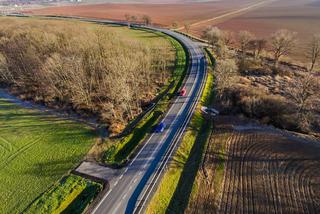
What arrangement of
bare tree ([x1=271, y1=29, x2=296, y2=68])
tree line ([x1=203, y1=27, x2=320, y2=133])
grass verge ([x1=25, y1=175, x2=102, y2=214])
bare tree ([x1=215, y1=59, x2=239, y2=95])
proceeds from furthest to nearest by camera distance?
bare tree ([x1=271, y1=29, x2=296, y2=68]) < bare tree ([x1=215, y1=59, x2=239, y2=95]) < tree line ([x1=203, y1=27, x2=320, y2=133]) < grass verge ([x1=25, y1=175, x2=102, y2=214])

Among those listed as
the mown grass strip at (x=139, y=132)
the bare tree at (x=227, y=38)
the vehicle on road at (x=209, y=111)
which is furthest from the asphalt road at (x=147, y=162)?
the bare tree at (x=227, y=38)

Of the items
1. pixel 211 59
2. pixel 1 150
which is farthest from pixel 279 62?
pixel 1 150

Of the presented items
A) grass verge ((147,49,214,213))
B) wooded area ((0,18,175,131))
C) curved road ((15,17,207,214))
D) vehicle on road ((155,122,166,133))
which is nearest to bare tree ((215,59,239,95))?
curved road ((15,17,207,214))

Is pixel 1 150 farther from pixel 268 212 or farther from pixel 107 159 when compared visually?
pixel 268 212

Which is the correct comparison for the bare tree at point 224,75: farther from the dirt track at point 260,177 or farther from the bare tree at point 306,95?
the dirt track at point 260,177

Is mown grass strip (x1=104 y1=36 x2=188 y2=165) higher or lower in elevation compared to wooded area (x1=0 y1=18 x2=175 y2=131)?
lower

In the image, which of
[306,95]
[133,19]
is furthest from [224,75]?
[133,19]

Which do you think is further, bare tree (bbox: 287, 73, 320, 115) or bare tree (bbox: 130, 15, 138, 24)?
bare tree (bbox: 130, 15, 138, 24)

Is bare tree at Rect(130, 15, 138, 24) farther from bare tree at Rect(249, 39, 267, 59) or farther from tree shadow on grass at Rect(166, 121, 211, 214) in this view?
tree shadow on grass at Rect(166, 121, 211, 214)
